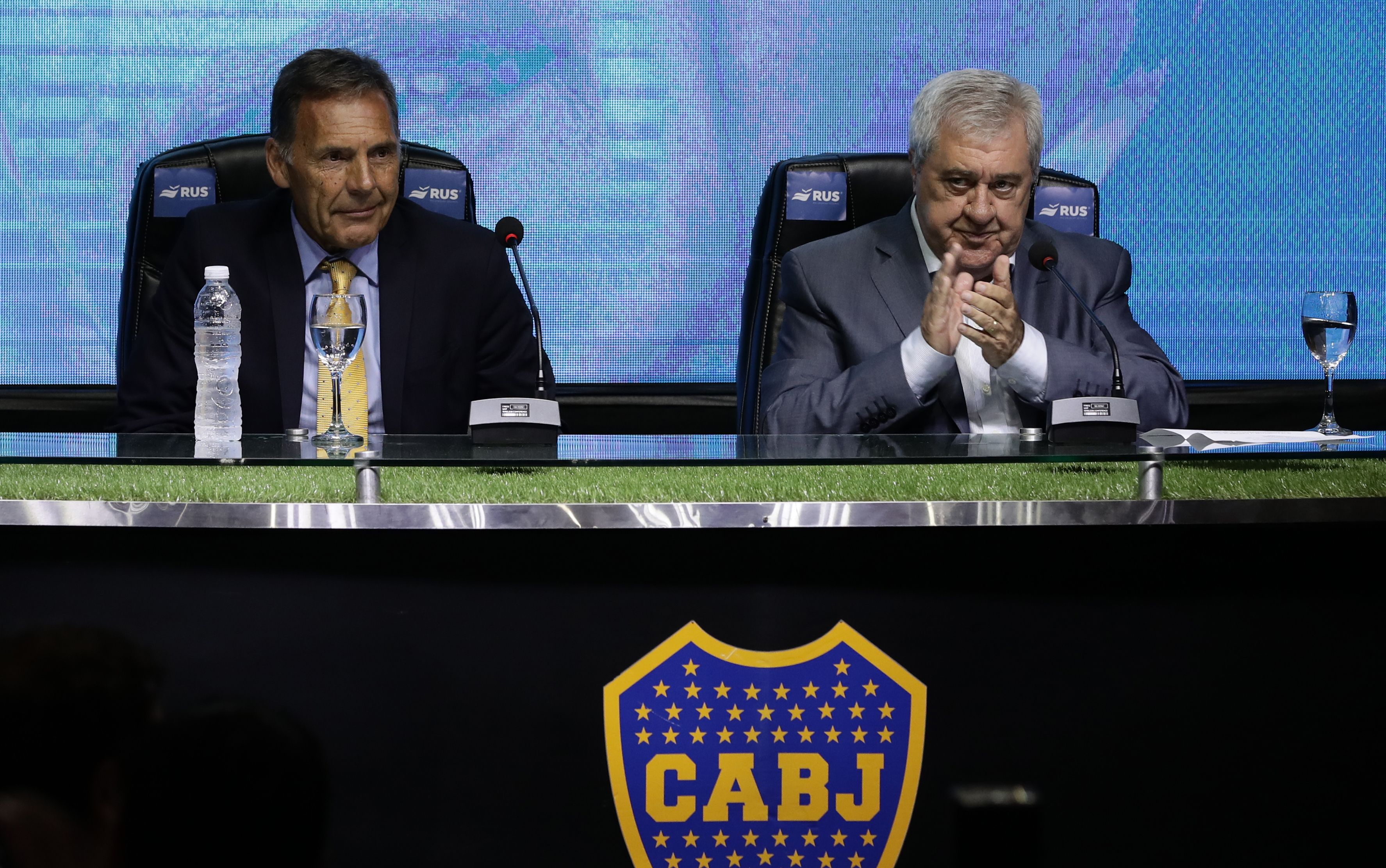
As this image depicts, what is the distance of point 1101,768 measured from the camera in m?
1.24

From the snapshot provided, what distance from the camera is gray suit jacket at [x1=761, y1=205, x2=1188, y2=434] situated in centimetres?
208

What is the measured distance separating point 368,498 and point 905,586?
53 cm

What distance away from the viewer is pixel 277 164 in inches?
90.3

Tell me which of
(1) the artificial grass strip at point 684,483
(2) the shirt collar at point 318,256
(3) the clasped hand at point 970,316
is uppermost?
(2) the shirt collar at point 318,256

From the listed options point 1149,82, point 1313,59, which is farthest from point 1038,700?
point 1313,59

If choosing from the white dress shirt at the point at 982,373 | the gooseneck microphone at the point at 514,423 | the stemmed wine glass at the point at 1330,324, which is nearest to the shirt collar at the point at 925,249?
the white dress shirt at the point at 982,373

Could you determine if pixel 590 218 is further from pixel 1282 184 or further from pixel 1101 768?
pixel 1101 768

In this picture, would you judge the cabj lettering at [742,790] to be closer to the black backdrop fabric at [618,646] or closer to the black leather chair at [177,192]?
the black backdrop fabric at [618,646]

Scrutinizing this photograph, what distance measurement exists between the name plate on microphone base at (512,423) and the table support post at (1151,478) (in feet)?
2.10

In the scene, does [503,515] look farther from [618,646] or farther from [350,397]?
[350,397]

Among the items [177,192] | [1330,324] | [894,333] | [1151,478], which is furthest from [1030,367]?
[177,192]

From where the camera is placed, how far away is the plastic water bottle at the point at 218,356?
172 centimetres

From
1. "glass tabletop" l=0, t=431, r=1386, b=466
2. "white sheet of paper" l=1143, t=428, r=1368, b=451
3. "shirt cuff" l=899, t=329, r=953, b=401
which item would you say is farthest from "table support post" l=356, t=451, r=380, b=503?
"shirt cuff" l=899, t=329, r=953, b=401

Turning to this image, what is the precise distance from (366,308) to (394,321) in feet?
0.23
